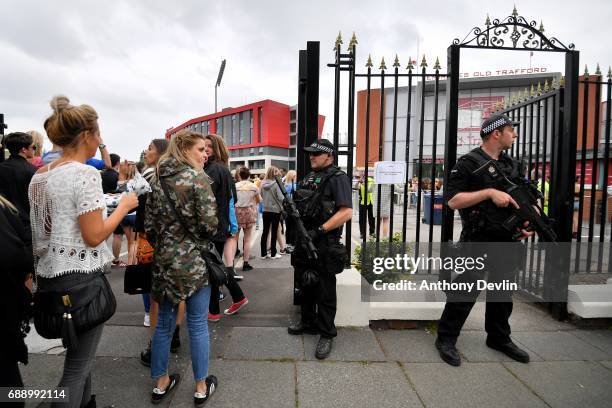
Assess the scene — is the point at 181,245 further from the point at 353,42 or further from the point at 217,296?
the point at 353,42

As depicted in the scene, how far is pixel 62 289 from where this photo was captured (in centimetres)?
185

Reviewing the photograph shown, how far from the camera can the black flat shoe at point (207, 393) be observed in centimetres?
243

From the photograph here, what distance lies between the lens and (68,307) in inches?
72.2

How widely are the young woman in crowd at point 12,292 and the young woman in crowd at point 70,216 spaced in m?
0.14

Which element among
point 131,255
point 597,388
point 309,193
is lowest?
point 597,388

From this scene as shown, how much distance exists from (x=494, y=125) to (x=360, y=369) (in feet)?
8.02

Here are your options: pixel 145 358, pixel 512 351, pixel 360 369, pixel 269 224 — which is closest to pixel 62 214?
pixel 145 358

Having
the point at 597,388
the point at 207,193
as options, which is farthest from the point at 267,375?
the point at 597,388

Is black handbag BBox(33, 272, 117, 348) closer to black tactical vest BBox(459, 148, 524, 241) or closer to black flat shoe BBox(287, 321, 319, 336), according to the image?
black flat shoe BBox(287, 321, 319, 336)

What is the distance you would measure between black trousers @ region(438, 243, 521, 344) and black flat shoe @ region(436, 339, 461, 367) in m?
0.05

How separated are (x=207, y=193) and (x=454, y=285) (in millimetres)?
2381

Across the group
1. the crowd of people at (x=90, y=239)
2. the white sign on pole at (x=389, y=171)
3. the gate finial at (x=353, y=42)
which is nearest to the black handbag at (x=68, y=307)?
the crowd of people at (x=90, y=239)

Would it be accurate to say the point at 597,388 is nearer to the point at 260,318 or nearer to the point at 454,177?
the point at 454,177

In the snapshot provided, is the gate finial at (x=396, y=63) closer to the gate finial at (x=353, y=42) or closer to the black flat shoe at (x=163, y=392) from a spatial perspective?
the gate finial at (x=353, y=42)
